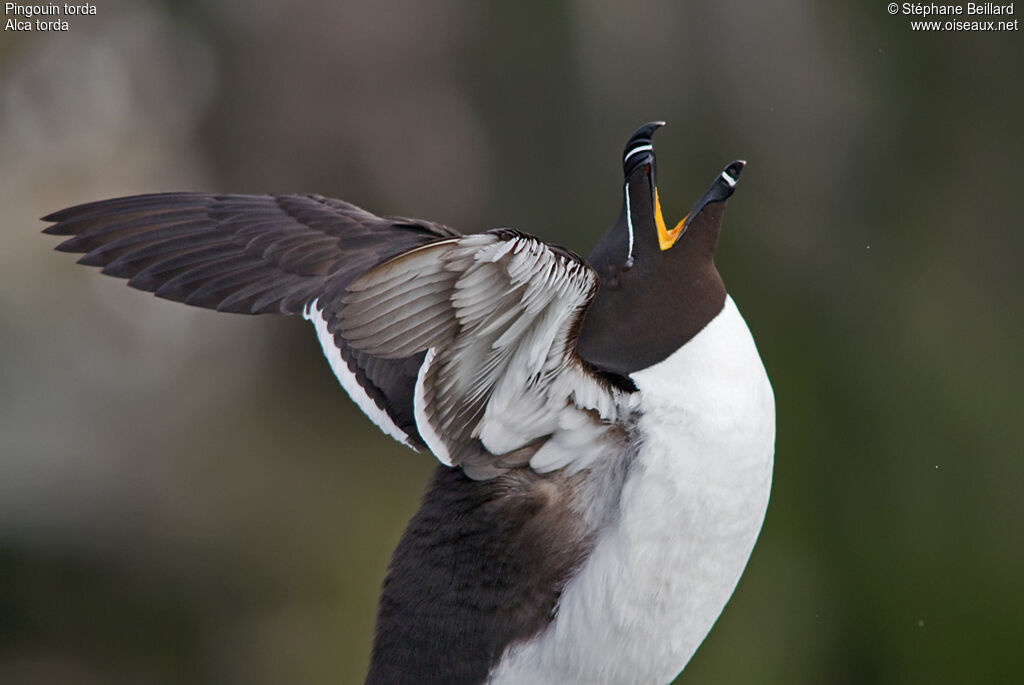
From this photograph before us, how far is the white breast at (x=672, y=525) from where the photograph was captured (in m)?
1.58

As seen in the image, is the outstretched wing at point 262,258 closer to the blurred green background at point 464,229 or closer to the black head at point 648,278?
the black head at point 648,278

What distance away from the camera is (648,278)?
165 cm

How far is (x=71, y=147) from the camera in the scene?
162 inches

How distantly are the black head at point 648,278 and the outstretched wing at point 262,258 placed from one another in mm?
249

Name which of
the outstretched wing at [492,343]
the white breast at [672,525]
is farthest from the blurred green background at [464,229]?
the outstretched wing at [492,343]

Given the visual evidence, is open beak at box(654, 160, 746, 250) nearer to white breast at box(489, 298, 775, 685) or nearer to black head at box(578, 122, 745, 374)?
black head at box(578, 122, 745, 374)

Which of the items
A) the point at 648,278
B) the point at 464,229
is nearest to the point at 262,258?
the point at 648,278

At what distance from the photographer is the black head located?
5.30ft

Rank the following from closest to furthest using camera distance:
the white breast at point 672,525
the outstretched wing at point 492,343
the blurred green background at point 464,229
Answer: the outstretched wing at point 492,343 → the white breast at point 672,525 → the blurred green background at point 464,229

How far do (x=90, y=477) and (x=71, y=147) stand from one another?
114cm

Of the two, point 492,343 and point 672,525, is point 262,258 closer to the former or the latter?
point 492,343

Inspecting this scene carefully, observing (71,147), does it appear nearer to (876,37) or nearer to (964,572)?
(876,37)

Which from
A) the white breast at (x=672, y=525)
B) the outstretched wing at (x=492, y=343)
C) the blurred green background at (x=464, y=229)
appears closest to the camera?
the outstretched wing at (x=492, y=343)

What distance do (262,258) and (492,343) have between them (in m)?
0.45
